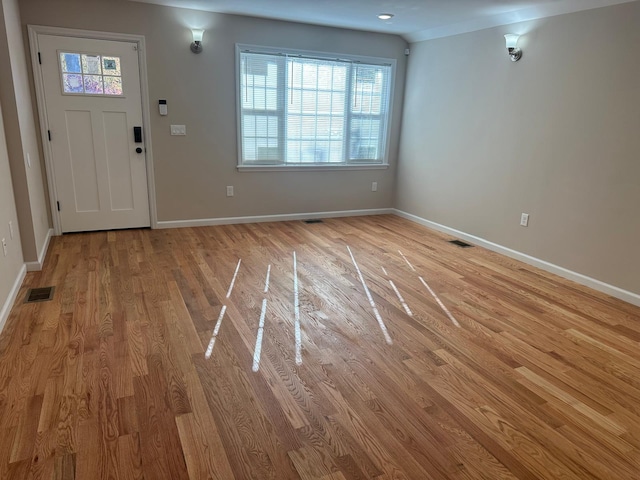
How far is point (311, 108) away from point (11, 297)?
379 cm

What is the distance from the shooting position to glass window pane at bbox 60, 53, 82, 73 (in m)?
4.19

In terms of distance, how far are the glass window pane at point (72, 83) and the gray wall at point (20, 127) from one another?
0.31m

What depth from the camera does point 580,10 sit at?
355 cm

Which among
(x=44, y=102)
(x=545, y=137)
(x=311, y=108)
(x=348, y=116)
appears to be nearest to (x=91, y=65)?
(x=44, y=102)

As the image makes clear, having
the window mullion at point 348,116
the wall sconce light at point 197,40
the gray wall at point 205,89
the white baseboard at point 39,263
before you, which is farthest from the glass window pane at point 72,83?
the window mullion at point 348,116

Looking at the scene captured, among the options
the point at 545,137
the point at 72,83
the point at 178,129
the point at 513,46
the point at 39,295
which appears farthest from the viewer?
the point at 178,129

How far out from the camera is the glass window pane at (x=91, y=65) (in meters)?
4.27

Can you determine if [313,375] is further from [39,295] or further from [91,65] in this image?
[91,65]

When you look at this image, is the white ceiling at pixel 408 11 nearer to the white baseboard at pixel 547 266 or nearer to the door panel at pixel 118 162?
the door panel at pixel 118 162

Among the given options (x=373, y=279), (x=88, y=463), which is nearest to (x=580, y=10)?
(x=373, y=279)

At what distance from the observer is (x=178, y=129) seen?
4770 mm

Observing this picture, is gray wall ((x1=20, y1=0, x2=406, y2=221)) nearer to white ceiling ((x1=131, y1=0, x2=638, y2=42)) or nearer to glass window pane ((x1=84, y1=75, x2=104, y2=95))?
white ceiling ((x1=131, y1=0, x2=638, y2=42))

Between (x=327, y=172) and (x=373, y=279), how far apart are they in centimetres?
244

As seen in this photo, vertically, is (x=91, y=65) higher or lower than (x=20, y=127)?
higher
